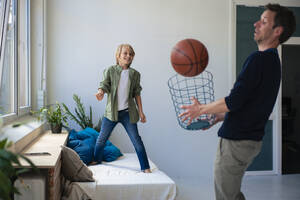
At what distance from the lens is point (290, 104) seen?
518 cm

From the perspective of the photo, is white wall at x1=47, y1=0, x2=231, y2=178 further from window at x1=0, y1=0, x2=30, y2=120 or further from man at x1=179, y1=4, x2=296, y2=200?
man at x1=179, y1=4, x2=296, y2=200

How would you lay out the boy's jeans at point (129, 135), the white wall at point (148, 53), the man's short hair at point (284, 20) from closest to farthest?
the man's short hair at point (284, 20)
the boy's jeans at point (129, 135)
the white wall at point (148, 53)

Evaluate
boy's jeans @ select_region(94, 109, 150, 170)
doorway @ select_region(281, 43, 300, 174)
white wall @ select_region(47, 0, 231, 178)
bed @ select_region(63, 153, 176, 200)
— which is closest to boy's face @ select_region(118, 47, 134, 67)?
boy's jeans @ select_region(94, 109, 150, 170)

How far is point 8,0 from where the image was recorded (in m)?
2.86

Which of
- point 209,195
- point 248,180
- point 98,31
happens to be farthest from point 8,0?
point 248,180

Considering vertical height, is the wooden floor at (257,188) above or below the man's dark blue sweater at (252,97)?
below

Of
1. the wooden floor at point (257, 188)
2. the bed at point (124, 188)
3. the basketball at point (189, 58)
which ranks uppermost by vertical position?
the basketball at point (189, 58)

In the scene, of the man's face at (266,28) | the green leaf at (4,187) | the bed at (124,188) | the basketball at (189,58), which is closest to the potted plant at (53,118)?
the bed at (124,188)

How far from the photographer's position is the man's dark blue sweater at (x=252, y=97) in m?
1.81

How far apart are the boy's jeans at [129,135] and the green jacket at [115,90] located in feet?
0.20

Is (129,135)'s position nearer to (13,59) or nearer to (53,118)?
(53,118)

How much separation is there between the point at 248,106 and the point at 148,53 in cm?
275

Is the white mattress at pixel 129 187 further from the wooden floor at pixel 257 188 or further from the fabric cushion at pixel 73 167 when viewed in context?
the wooden floor at pixel 257 188

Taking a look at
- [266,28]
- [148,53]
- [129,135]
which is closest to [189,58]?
[266,28]
